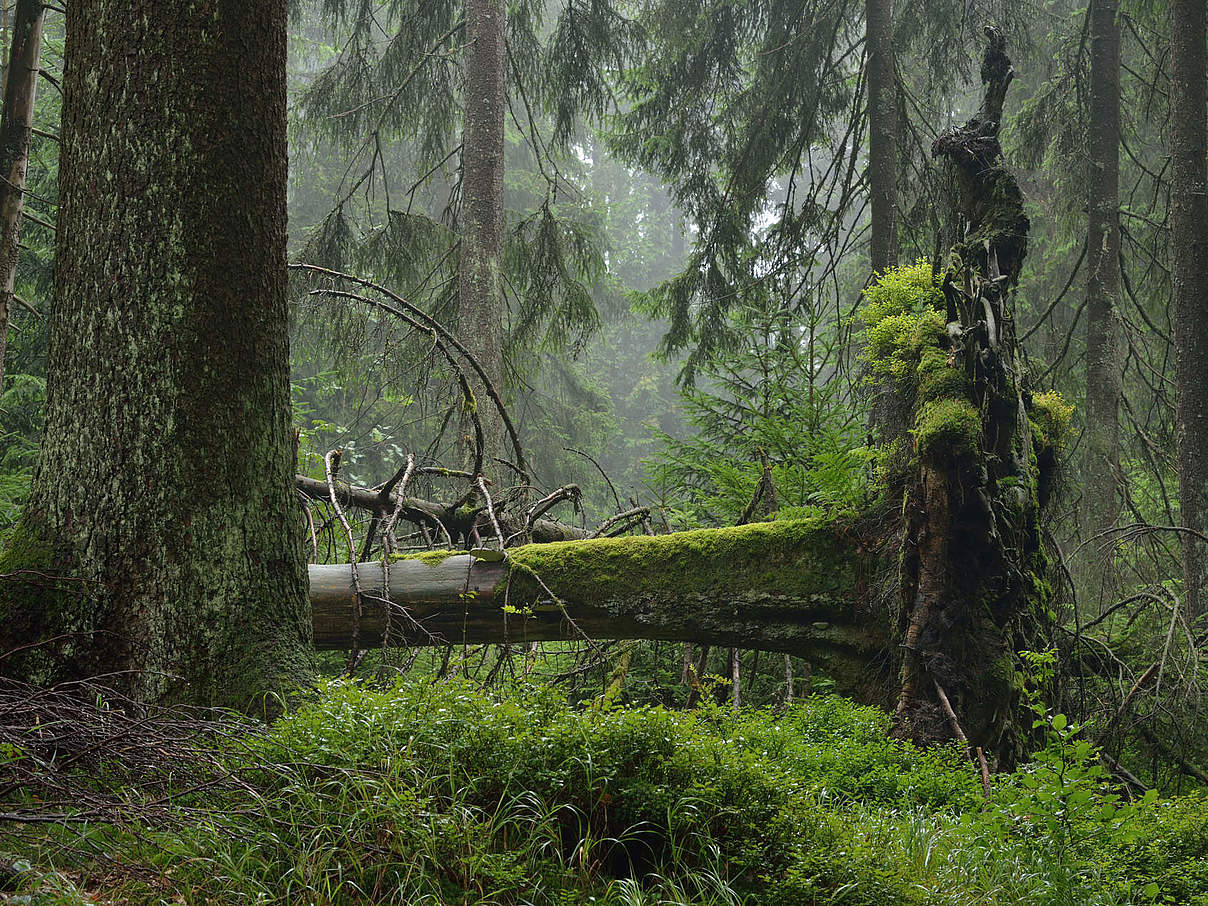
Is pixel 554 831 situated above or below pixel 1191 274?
below

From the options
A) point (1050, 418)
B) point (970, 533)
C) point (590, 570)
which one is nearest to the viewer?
point (970, 533)

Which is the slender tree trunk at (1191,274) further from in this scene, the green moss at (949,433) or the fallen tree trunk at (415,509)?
the fallen tree trunk at (415,509)

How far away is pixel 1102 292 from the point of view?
9062 mm

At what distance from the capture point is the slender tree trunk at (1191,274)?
6.11 meters

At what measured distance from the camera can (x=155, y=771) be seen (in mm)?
2803

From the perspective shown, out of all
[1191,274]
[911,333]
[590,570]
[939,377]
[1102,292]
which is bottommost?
[590,570]

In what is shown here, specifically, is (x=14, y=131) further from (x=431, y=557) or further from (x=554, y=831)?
(x=554, y=831)

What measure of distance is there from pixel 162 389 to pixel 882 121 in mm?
7678

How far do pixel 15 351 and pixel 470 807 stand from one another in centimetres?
814

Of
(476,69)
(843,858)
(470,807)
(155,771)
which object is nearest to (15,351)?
(476,69)

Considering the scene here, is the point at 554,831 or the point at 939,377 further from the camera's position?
the point at 939,377

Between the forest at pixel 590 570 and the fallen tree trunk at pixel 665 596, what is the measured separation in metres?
0.02

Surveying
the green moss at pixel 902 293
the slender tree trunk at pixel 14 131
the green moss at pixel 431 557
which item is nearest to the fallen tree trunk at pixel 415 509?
the green moss at pixel 431 557

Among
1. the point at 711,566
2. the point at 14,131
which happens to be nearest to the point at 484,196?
the point at 14,131
